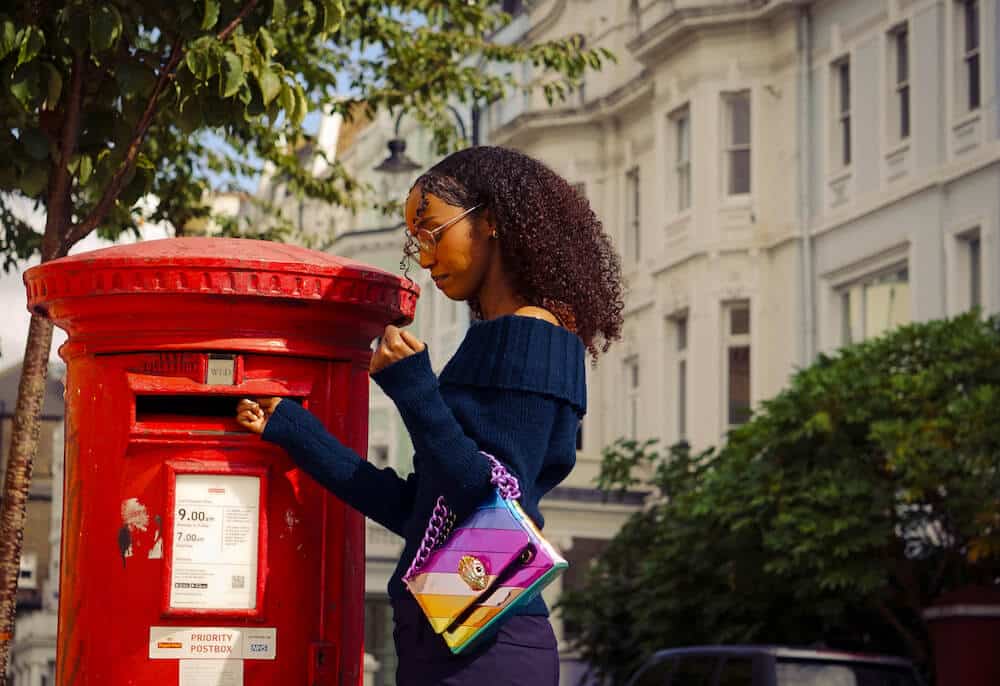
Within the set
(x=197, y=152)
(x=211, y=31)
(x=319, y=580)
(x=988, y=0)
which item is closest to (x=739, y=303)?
(x=988, y=0)

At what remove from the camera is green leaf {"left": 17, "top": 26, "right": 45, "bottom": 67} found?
6.91 meters

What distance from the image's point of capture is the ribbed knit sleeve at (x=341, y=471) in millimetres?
4555

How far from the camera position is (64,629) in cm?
494

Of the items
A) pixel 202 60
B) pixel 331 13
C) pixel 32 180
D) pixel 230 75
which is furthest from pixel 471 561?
pixel 331 13

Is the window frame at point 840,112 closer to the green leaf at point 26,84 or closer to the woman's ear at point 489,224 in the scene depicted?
the green leaf at point 26,84

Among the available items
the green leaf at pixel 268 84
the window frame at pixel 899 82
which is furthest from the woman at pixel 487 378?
the window frame at pixel 899 82

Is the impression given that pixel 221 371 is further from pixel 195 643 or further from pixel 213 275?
pixel 195 643

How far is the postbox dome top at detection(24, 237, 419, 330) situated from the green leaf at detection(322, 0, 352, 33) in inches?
113

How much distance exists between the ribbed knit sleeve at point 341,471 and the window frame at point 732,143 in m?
26.8

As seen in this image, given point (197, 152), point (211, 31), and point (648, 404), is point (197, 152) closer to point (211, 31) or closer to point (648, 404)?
point (211, 31)

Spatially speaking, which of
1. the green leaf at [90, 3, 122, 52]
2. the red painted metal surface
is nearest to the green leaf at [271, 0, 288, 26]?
the green leaf at [90, 3, 122, 52]

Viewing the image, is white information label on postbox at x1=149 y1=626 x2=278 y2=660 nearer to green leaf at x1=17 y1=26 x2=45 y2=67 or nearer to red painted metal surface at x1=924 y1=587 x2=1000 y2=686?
green leaf at x1=17 y1=26 x2=45 y2=67

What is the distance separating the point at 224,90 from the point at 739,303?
82.1ft

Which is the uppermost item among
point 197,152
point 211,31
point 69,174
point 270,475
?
point 197,152
